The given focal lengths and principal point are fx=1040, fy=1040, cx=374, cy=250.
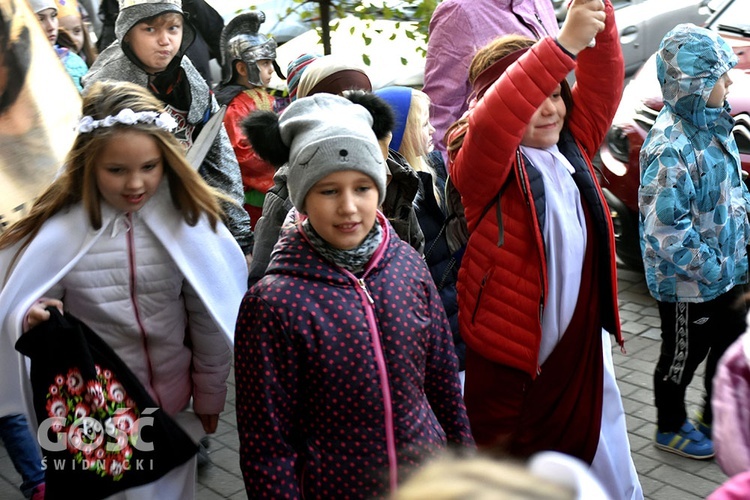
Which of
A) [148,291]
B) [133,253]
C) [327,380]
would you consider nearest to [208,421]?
[148,291]

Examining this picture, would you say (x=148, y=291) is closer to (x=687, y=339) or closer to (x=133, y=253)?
(x=133, y=253)

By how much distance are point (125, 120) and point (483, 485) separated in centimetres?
227

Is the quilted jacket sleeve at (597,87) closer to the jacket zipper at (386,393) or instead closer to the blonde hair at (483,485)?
the jacket zipper at (386,393)

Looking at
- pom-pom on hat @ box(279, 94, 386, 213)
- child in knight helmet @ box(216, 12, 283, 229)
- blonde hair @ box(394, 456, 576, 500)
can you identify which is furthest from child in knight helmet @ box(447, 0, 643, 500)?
child in knight helmet @ box(216, 12, 283, 229)

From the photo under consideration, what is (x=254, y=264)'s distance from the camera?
3.79 meters

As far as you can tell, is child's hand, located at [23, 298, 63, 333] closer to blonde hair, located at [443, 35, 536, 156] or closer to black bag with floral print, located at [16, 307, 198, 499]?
black bag with floral print, located at [16, 307, 198, 499]

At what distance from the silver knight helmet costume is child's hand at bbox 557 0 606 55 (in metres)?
3.57

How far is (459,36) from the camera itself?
18.1 ft

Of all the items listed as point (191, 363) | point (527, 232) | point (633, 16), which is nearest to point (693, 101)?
point (527, 232)

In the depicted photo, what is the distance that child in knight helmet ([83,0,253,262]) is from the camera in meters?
4.96

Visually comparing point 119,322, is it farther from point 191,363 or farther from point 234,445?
point 234,445

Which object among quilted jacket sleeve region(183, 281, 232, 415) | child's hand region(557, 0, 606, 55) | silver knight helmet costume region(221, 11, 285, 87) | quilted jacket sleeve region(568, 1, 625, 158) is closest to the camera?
child's hand region(557, 0, 606, 55)

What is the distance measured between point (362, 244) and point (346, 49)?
4.46 meters

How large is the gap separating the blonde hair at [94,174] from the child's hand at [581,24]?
132cm
